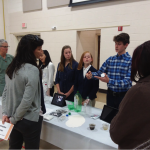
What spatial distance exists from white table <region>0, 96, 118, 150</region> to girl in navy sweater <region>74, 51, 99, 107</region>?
48cm

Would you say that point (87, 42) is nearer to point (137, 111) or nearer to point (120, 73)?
point (120, 73)

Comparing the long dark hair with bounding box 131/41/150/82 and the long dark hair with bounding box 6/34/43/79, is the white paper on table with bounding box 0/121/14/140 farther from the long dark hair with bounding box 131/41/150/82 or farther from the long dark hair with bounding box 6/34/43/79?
the long dark hair with bounding box 131/41/150/82

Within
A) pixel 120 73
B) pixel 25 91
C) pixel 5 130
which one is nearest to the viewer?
pixel 25 91

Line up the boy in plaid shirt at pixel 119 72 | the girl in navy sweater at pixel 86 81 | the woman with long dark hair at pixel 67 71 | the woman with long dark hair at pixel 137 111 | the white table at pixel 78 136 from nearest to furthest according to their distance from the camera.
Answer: the woman with long dark hair at pixel 137 111, the white table at pixel 78 136, the boy in plaid shirt at pixel 119 72, the girl in navy sweater at pixel 86 81, the woman with long dark hair at pixel 67 71

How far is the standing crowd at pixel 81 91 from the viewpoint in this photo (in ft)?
2.35

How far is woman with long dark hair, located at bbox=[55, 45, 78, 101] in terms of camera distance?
227cm

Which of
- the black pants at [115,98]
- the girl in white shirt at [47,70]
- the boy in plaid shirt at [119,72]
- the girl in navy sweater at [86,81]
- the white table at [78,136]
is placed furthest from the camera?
the girl in white shirt at [47,70]

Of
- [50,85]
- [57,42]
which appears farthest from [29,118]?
[57,42]

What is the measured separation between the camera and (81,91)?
2.06m

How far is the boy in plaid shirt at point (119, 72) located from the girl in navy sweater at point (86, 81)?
0.27 m

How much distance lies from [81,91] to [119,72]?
636 mm

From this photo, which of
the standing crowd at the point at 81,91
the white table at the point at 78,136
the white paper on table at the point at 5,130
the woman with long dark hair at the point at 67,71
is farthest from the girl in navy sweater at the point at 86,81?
the white paper on table at the point at 5,130

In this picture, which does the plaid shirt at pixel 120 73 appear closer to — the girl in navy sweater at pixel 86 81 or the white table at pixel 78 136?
the girl in navy sweater at pixel 86 81

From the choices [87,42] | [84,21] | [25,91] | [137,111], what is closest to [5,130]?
[25,91]
